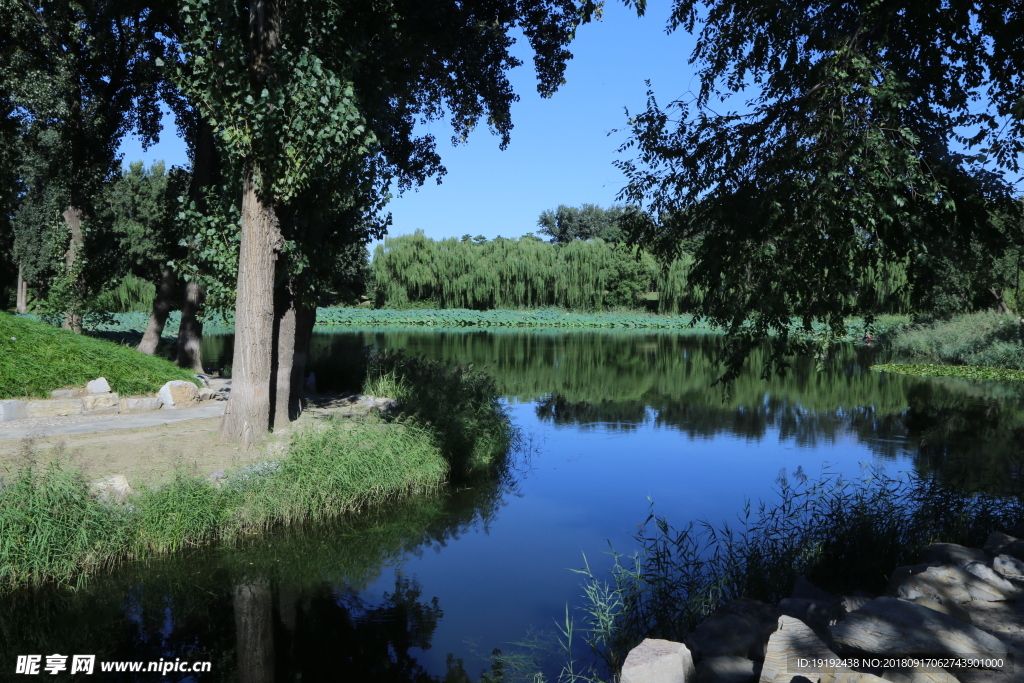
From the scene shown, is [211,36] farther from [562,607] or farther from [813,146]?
[562,607]

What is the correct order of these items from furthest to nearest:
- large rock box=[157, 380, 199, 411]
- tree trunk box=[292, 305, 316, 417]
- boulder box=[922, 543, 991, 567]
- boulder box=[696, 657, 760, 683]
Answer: tree trunk box=[292, 305, 316, 417] < large rock box=[157, 380, 199, 411] < boulder box=[922, 543, 991, 567] < boulder box=[696, 657, 760, 683]

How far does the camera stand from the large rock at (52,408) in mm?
10922

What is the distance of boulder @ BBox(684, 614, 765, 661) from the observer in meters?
4.41

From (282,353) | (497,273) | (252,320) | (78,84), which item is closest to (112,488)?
(252,320)

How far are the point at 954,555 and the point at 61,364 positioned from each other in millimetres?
12609

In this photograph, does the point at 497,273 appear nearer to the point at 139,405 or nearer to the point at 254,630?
the point at 139,405

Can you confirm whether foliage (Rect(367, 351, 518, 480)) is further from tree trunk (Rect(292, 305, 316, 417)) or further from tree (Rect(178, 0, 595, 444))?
tree (Rect(178, 0, 595, 444))

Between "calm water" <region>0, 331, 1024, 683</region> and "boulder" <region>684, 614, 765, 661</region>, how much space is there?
167 cm

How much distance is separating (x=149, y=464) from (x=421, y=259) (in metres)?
42.6

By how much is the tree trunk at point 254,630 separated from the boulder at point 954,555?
4.72m

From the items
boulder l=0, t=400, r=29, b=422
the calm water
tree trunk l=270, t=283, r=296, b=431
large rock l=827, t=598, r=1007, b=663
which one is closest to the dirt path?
Answer: boulder l=0, t=400, r=29, b=422

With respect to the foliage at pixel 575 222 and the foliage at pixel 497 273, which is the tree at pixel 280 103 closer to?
the foliage at pixel 497 273

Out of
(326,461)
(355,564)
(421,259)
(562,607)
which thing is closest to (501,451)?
(326,461)

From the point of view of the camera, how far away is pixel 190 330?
15859mm
